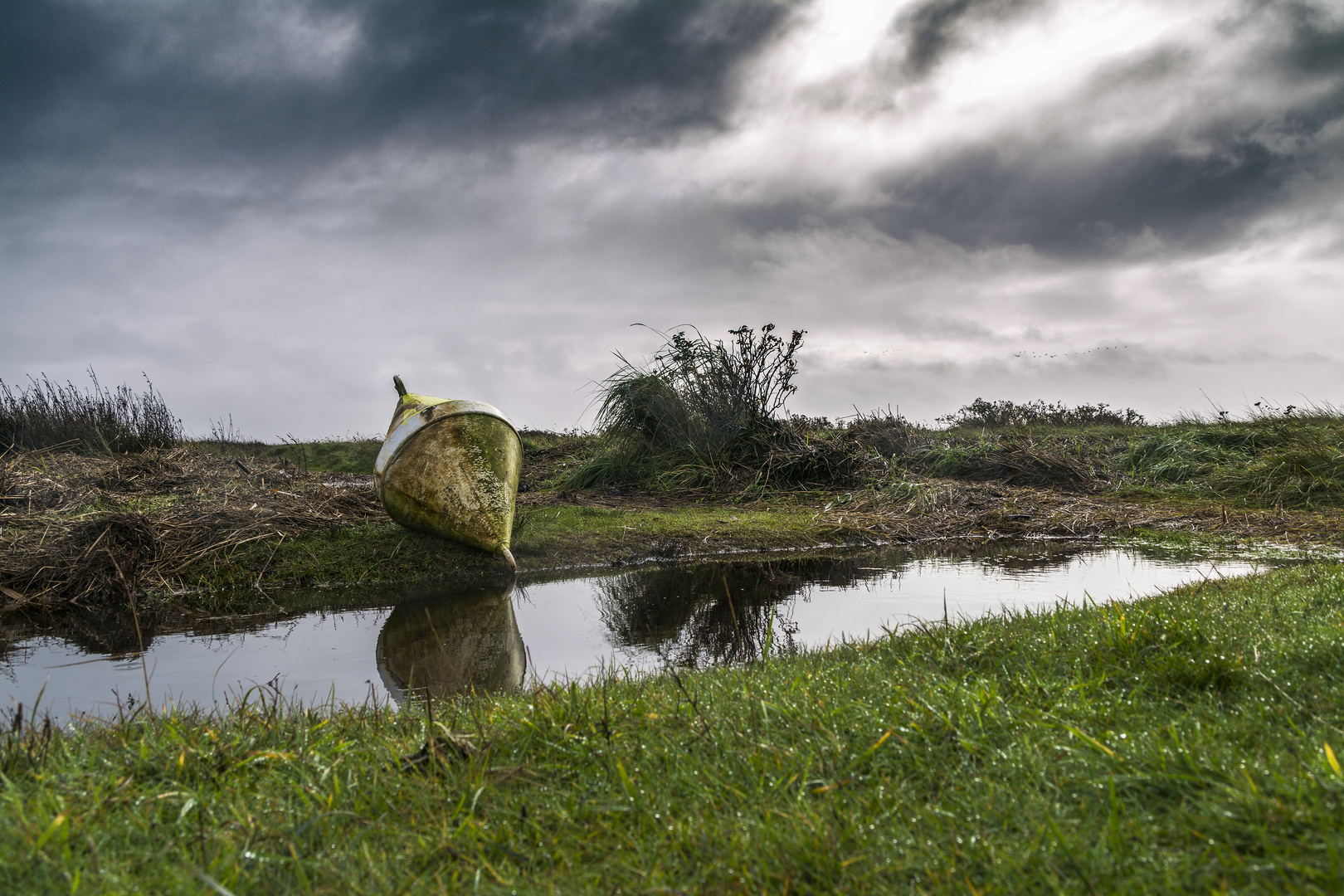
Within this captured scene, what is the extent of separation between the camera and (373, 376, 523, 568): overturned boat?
6469 mm

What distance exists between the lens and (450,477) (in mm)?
6465

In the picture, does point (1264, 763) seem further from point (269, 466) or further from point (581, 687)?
point (269, 466)

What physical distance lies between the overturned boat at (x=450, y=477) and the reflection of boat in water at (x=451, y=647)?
0.94 m

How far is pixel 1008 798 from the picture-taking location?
5.93 feet

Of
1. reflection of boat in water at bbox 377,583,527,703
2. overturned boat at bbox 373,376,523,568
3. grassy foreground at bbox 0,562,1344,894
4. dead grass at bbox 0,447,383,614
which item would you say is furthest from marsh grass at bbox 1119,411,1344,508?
dead grass at bbox 0,447,383,614

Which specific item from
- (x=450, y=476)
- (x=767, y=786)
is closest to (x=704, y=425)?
(x=450, y=476)

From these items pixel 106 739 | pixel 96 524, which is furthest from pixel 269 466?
pixel 106 739

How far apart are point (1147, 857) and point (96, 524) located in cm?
737

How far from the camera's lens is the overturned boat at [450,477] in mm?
6469

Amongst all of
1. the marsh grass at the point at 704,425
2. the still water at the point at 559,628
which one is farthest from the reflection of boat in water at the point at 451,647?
the marsh grass at the point at 704,425

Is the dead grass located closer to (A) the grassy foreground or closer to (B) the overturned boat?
(B) the overturned boat

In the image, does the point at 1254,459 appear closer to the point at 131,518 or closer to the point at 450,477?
the point at 450,477

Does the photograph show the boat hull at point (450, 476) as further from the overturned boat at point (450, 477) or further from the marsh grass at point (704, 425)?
the marsh grass at point (704, 425)

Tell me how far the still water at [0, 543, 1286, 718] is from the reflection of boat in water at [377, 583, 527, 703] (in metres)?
0.02
